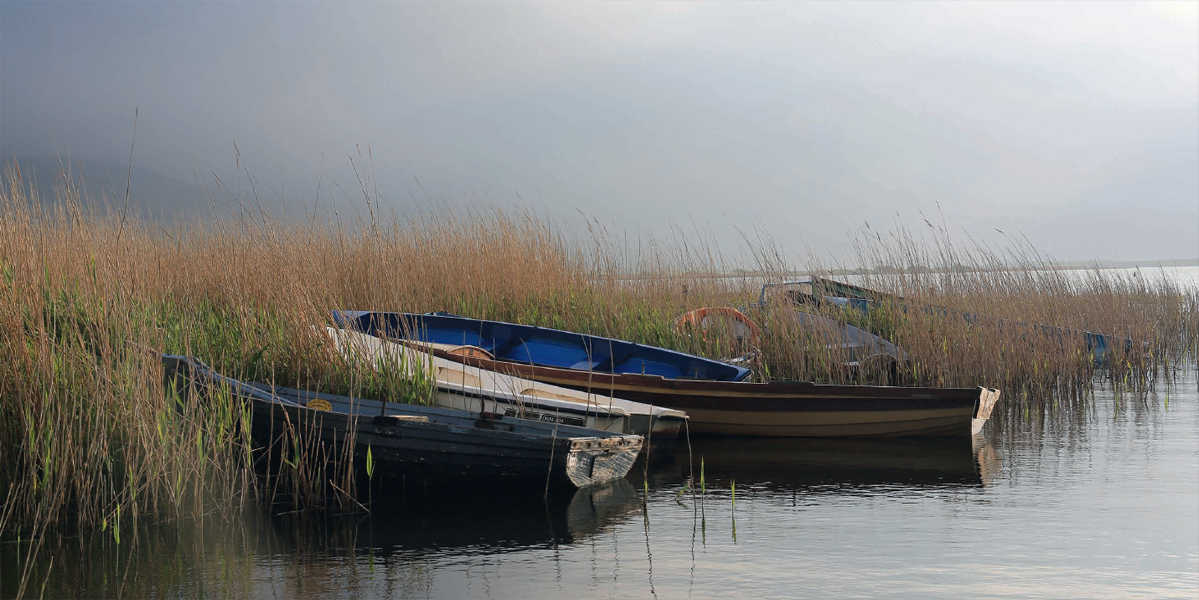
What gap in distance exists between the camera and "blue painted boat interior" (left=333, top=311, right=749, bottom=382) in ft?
24.5

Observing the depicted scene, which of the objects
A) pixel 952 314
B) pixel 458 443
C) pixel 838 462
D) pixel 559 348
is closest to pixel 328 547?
pixel 458 443

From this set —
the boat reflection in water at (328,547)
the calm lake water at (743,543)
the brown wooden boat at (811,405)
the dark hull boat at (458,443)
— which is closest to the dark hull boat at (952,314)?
the brown wooden boat at (811,405)

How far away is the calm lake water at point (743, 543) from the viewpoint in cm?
364

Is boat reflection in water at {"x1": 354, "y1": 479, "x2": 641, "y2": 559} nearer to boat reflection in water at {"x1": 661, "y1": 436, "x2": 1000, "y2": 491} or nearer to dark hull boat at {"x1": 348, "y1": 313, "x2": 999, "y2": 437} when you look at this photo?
boat reflection in water at {"x1": 661, "y1": 436, "x2": 1000, "y2": 491}

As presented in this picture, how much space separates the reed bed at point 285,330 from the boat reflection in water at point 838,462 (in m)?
1.39

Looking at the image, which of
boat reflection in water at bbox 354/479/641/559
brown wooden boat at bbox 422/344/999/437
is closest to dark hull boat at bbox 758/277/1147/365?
brown wooden boat at bbox 422/344/999/437

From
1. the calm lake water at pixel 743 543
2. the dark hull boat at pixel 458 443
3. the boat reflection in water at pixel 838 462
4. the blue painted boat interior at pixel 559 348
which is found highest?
the blue painted boat interior at pixel 559 348

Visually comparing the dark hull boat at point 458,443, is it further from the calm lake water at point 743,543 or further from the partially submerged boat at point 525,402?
the partially submerged boat at point 525,402

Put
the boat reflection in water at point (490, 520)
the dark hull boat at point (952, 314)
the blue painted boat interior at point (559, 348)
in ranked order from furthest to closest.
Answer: the dark hull boat at point (952, 314), the blue painted boat interior at point (559, 348), the boat reflection in water at point (490, 520)

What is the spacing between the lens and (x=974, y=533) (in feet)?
14.3

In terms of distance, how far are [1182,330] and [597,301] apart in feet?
29.9

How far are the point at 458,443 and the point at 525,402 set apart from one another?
0.74m

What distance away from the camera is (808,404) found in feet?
21.5

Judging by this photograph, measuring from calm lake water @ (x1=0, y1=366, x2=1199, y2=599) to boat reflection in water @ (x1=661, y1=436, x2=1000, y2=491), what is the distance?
0.03m
